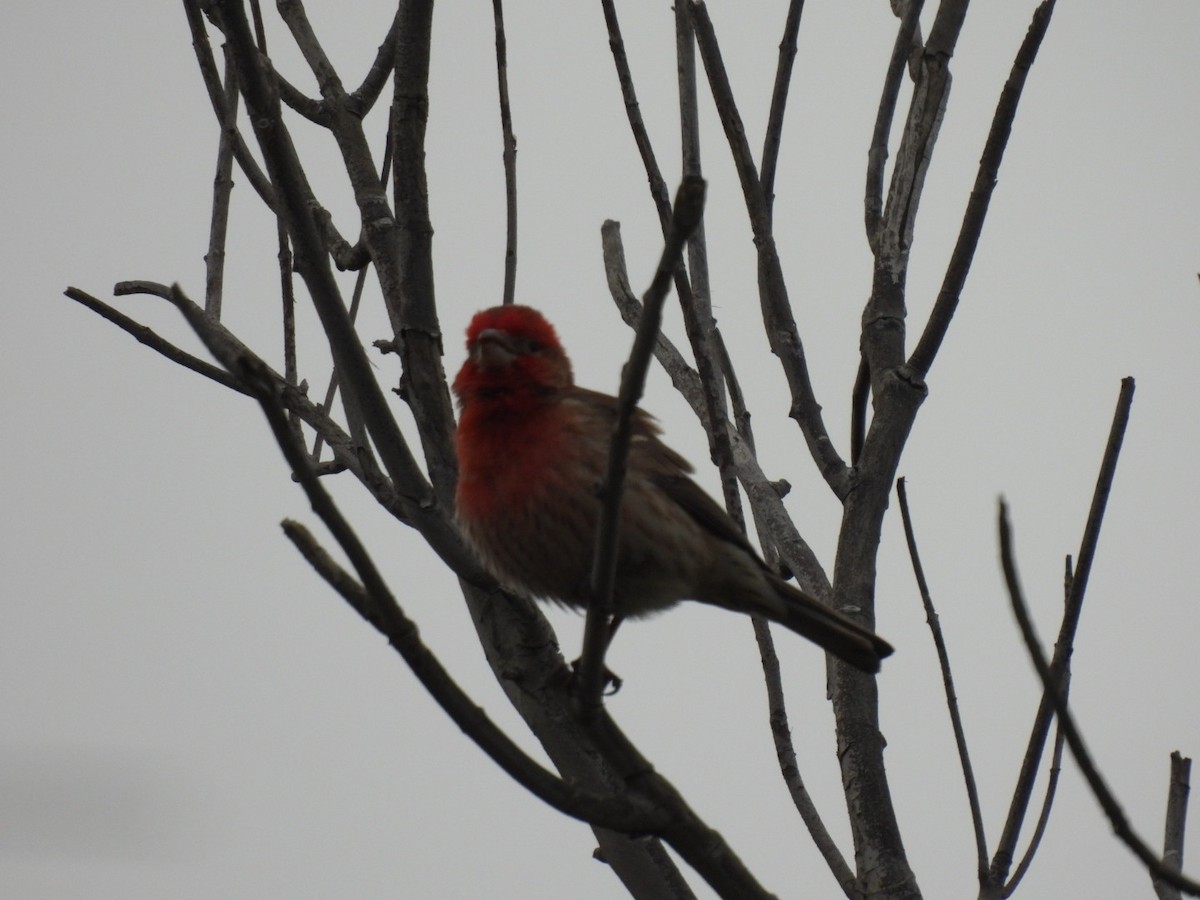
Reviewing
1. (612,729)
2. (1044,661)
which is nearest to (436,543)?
(612,729)

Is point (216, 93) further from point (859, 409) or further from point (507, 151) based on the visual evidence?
point (859, 409)

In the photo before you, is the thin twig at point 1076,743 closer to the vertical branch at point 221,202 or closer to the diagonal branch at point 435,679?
the diagonal branch at point 435,679

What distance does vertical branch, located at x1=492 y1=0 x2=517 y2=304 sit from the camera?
5.21 m

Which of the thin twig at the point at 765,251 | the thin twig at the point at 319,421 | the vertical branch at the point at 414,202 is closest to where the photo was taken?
the vertical branch at the point at 414,202

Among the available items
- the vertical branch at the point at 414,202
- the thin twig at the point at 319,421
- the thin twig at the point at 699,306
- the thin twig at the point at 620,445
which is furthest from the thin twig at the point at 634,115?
the thin twig at the point at 620,445

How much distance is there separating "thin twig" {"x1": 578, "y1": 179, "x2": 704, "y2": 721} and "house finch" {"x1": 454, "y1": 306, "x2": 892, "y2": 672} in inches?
60.8

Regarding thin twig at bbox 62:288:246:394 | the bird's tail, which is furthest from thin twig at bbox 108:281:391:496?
the bird's tail

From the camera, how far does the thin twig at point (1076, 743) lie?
263 centimetres

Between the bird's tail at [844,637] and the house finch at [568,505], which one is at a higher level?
the house finch at [568,505]

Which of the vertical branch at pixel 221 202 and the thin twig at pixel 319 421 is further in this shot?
the vertical branch at pixel 221 202

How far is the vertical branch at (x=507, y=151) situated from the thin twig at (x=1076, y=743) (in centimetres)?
299

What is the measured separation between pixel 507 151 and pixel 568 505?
4.50 ft

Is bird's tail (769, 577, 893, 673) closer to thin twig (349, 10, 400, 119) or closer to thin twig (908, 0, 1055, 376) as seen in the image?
thin twig (908, 0, 1055, 376)

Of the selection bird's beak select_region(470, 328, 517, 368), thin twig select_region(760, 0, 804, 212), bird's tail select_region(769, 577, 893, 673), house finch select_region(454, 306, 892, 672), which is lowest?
bird's tail select_region(769, 577, 893, 673)
